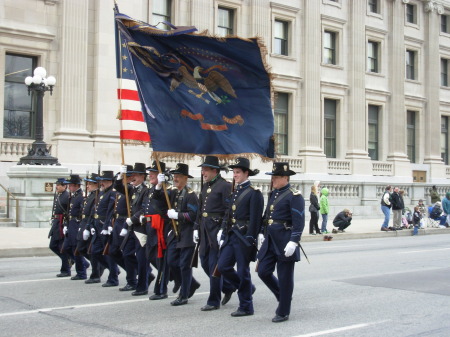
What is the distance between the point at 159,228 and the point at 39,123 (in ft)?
42.4

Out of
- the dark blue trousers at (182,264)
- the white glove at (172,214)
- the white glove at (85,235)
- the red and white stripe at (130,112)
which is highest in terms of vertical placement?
the red and white stripe at (130,112)

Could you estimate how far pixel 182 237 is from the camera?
986 centimetres

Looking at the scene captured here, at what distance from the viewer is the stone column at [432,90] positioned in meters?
40.8

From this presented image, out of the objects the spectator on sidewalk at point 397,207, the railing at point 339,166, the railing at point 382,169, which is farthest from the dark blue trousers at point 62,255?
the railing at point 382,169

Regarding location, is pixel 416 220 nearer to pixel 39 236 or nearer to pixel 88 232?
pixel 39 236

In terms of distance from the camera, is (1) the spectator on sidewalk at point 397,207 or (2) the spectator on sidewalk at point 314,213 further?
(1) the spectator on sidewalk at point 397,207

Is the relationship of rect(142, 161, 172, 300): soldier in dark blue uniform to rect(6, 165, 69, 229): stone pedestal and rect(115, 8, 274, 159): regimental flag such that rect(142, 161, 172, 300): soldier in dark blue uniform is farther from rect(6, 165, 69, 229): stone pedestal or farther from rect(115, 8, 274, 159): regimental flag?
rect(6, 165, 69, 229): stone pedestal

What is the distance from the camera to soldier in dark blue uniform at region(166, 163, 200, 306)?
31.9 ft

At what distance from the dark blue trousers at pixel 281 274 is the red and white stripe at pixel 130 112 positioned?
137 inches

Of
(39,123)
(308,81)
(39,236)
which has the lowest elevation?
(39,236)

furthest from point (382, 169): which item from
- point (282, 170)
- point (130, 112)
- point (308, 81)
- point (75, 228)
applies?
point (282, 170)

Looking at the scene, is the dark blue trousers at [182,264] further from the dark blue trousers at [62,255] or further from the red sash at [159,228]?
the dark blue trousers at [62,255]

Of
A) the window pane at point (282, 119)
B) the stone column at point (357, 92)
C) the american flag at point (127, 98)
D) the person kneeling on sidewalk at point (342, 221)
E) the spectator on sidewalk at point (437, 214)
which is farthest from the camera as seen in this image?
the stone column at point (357, 92)

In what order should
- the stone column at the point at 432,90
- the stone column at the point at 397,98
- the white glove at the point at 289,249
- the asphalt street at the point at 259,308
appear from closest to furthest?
the asphalt street at the point at 259,308 → the white glove at the point at 289,249 → the stone column at the point at 397,98 → the stone column at the point at 432,90
